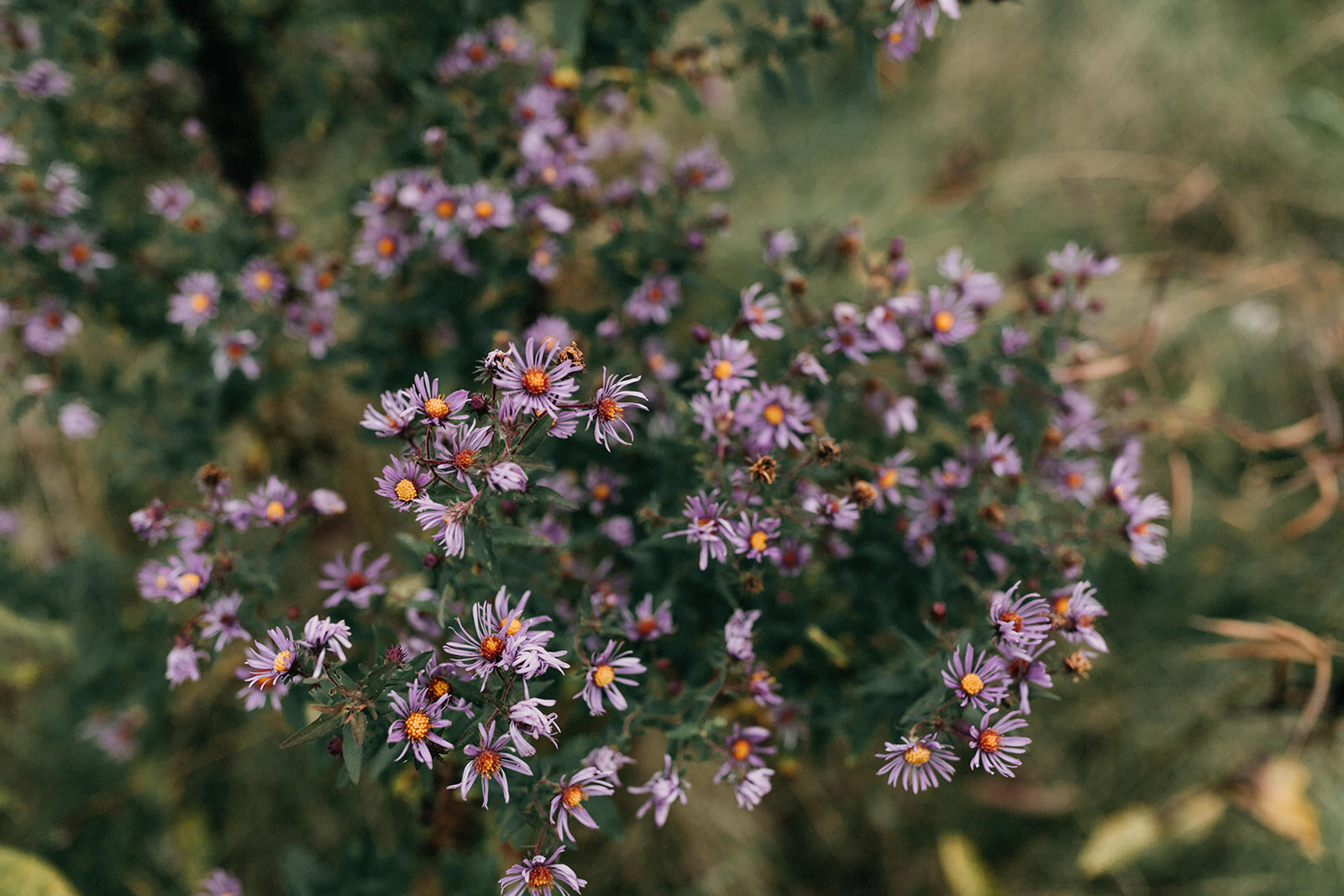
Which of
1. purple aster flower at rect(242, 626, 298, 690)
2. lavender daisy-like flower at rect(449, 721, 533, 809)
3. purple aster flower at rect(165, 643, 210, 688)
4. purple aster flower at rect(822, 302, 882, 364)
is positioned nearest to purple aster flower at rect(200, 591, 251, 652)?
purple aster flower at rect(165, 643, 210, 688)

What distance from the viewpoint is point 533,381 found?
0.98 meters

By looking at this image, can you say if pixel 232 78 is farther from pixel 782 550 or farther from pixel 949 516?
pixel 949 516

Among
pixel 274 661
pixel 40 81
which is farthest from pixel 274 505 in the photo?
pixel 40 81

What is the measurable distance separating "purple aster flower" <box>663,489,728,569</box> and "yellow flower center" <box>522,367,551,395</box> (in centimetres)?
26

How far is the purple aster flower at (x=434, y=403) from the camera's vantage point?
925mm

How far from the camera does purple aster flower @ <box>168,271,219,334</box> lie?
154 centimetres

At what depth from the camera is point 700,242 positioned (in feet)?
5.04

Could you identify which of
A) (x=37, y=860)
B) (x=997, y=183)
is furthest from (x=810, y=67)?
(x=37, y=860)

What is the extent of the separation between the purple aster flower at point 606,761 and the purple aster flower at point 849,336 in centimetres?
69

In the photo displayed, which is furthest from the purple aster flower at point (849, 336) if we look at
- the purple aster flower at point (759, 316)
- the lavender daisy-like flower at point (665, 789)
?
the lavender daisy-like flower at point (665, 789)

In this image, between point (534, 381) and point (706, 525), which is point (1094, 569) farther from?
point (534, 381)

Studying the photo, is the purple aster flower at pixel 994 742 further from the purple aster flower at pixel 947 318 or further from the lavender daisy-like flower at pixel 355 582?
the lavender daisy-like flower at pixel 355 582

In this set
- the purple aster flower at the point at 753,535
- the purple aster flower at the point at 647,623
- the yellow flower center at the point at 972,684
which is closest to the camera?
the yellow flower center at the point at 972,684

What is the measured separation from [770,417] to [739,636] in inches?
12.7
